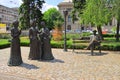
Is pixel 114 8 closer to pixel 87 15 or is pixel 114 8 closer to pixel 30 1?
pixel 87 15

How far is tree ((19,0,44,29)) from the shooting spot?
35.5 m

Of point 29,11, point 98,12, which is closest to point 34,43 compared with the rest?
point 98,12

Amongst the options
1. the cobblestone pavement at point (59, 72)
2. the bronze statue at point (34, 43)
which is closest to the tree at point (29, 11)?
the bronze statue at point (34, 43)

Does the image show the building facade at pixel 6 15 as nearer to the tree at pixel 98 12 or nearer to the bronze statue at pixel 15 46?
the tree at pixel 98 12

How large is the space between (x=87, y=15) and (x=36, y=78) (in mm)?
14276

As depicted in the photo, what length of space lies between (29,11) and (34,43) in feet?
78.5

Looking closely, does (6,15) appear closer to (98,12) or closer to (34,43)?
(98,12)

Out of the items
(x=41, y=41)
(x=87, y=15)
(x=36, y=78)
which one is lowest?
(x=36, y=78)

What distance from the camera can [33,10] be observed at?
36.2m

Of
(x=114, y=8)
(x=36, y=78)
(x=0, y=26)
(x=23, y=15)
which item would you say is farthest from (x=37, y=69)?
(x=0, y=26)

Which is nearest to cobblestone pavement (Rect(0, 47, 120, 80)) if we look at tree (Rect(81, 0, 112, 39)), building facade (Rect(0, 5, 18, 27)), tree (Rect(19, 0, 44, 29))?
tree (Rect(81, 0, 112, 39))

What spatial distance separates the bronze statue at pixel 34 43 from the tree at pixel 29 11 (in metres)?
22.4

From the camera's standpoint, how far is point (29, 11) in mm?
36250

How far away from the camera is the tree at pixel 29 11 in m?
35.5
